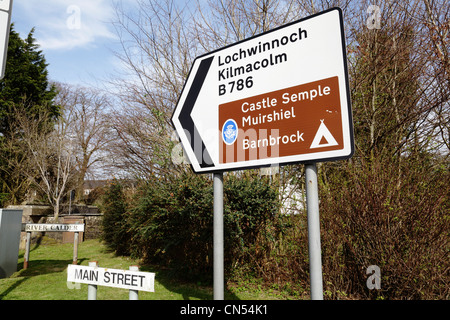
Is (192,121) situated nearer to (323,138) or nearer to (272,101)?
(272,101)

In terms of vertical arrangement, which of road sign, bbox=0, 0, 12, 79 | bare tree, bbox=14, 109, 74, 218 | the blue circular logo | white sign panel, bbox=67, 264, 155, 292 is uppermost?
bare tree, bbox=14, 109, 74, 218

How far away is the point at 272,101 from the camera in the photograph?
1.88 meters

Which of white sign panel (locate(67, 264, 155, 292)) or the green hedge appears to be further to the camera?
the green hedge

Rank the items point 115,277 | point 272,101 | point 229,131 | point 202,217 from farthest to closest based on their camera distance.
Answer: point 202,217 → point 115,277 → point 229,131 → point 272,101

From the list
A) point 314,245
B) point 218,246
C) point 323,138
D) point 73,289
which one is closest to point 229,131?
point 323,138

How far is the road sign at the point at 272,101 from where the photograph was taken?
163cm

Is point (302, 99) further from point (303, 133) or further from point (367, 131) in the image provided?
point (367, 131)

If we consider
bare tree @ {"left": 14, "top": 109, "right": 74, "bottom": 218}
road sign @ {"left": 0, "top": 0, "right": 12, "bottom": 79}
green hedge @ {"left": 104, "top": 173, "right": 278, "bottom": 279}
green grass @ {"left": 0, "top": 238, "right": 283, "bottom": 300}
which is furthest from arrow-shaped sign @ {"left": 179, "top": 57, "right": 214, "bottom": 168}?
bare tree @ {"left": 14, "top": 109, "right": 74, "bottom": 218}

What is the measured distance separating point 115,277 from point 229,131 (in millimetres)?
1567

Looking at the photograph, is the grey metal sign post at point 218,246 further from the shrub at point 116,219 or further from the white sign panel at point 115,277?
the shrub at point 116,219

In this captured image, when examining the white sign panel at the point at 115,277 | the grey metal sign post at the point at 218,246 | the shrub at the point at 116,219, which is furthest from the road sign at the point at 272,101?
the shrub at the point at 116,219

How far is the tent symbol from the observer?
5.18 ft

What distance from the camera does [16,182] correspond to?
60.4 feet

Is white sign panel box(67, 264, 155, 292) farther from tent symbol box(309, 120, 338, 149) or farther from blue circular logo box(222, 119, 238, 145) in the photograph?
tent symbol box(309, 120, 338, 149)
